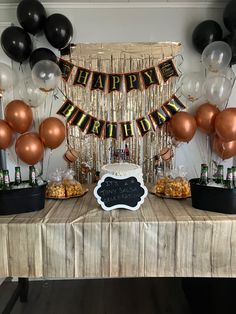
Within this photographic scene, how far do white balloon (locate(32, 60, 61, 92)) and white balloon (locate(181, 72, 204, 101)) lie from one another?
0.99 meters

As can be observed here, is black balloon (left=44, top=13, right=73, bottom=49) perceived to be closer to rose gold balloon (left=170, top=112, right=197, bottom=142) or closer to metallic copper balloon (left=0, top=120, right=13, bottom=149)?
metallic copper balloon (left=0, top=120, right=13, bottom=149)

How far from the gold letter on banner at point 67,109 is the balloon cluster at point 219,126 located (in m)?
1.06

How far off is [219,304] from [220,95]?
4.73 feet

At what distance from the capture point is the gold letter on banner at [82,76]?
2.44 metres

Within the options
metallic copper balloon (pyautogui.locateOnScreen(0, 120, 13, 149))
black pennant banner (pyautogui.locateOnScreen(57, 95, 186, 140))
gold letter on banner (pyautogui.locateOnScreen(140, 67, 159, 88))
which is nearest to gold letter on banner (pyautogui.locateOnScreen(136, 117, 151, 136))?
black pennant banner (pyautogui.locateOnScreen(57, 95, 186, 140))

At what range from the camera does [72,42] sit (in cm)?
244

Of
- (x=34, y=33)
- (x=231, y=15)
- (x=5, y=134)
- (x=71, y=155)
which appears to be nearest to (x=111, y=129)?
(x=71, y=155)

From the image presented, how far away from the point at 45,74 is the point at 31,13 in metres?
0.49

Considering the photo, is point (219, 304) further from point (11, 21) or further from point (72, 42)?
point (11, 21)

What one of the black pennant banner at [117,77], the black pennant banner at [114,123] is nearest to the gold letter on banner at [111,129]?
the black pennant banner at [114,123]

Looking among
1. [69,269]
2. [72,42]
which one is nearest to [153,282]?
[69,269]

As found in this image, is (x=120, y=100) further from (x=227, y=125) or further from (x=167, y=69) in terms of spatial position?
(x=227, y=125)

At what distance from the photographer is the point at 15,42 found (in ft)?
7.12

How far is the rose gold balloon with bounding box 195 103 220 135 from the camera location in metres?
2.33
